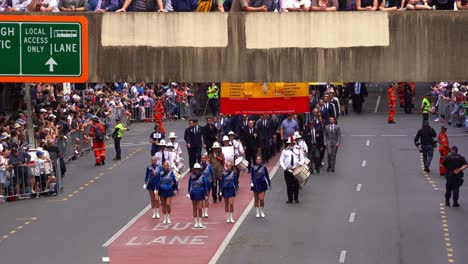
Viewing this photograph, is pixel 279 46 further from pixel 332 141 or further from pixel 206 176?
pixel 332 141

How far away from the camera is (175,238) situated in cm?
3259

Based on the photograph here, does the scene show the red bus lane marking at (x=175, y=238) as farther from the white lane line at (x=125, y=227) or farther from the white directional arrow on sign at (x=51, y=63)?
the white directional arrow on sign at (x=51, y=63)

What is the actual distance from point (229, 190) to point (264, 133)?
10025 mm

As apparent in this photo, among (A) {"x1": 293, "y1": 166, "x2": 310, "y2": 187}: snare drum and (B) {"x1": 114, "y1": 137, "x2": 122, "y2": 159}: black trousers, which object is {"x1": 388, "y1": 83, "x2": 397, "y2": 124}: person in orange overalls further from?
(A) {"x1": 293, "y1": 166, "x2": 310, "y2": 187}: snare drum

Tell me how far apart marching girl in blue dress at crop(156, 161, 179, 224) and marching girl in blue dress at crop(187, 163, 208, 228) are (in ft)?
2.04

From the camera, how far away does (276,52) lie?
2739 centimetres

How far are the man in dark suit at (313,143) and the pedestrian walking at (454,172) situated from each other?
701 cm

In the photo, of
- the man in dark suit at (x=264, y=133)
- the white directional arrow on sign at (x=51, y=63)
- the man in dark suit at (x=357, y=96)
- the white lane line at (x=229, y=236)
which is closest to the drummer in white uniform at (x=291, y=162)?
the white lane line at (x=229, y=236)

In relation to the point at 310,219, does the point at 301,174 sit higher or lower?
higher

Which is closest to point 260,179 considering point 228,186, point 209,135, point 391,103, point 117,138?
point 228,186

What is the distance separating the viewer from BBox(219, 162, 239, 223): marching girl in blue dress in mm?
34375

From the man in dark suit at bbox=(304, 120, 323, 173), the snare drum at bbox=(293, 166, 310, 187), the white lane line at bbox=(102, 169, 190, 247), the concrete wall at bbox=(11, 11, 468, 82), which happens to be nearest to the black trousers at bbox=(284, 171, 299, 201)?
the snare drum at bbox=(293, 166, 310, 187)

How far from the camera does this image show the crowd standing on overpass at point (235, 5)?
27.9 m

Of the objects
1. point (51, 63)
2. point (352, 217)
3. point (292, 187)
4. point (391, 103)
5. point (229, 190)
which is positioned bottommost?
point (352, 217)
